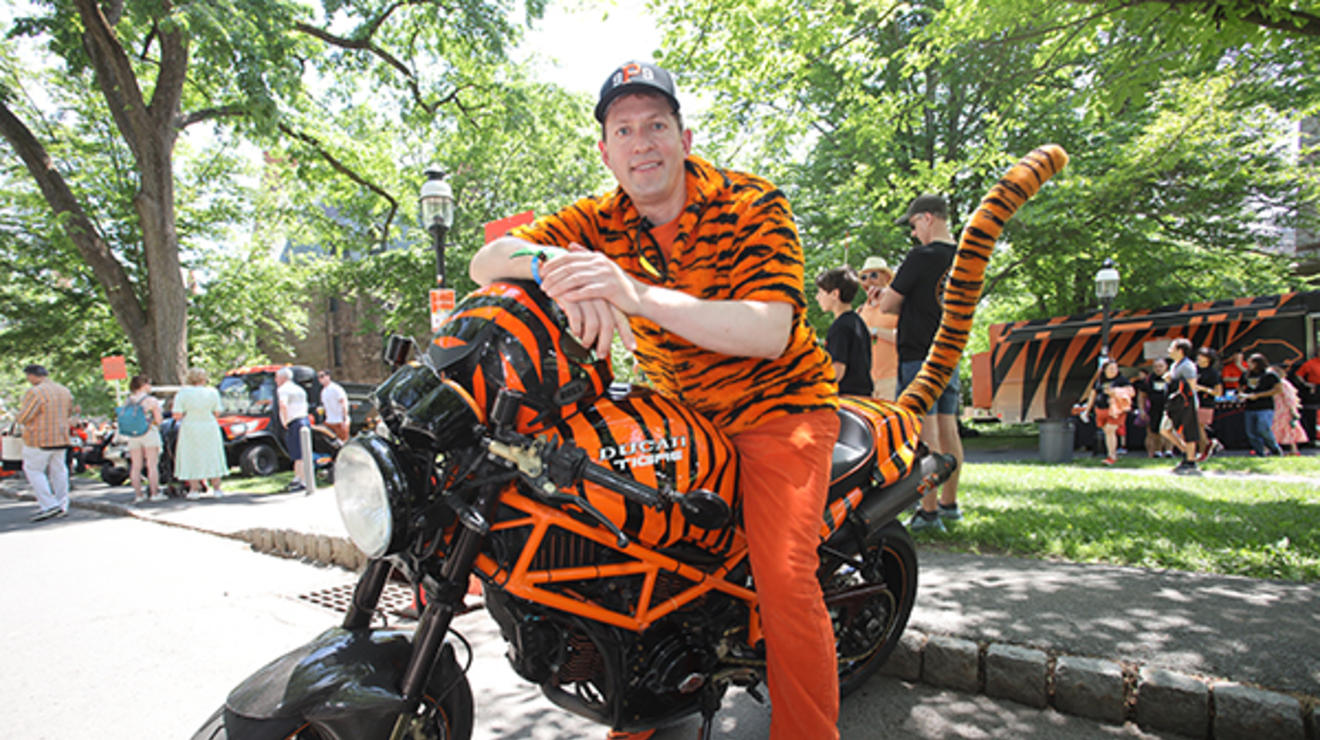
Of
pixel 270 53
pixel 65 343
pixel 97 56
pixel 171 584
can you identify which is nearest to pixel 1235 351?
pixel 171 584

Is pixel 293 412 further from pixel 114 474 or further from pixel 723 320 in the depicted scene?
pixel 723 320

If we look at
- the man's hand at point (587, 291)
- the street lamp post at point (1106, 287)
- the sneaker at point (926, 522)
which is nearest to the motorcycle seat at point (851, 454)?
the man's hand at point (587, 291)

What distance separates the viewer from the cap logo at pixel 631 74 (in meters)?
1.92

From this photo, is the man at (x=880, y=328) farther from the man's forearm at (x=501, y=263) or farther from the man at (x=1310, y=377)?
the man at (x=1310, y=377)

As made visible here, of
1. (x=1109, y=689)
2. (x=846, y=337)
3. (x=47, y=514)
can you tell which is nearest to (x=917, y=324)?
(x=846, y=337)

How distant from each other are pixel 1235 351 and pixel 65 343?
110ft

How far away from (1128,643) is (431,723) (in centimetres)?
281

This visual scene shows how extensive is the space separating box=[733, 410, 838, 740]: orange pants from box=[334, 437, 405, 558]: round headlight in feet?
3.33

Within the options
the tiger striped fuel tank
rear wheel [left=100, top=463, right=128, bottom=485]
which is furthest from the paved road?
rear wheel [left=100, top=463, right=128, bottom=485]

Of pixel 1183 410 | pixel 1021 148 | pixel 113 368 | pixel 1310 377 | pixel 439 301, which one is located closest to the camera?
pixel 439 301

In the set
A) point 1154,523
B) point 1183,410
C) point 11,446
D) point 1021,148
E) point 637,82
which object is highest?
point 1021,148

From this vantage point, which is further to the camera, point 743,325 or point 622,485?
point 743,325

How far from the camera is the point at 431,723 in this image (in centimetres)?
172

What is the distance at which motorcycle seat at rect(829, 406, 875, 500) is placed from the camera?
2.43 metres
